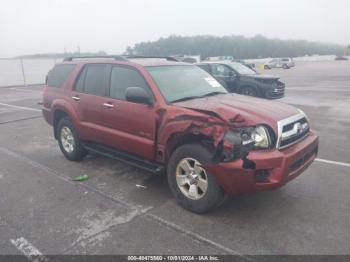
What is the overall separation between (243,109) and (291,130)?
60cm

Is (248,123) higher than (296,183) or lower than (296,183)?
higher

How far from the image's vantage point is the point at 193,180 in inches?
156

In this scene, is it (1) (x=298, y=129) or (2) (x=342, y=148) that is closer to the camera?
(1) (x=298, y=129)

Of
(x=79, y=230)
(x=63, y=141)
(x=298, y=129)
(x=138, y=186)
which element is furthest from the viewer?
(x=63, y=141)

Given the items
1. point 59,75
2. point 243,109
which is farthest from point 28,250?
point 59,75

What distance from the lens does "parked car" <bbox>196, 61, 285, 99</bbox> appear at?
12.7 m

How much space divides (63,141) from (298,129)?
4.14 metres

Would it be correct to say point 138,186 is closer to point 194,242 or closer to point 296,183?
point 194,242

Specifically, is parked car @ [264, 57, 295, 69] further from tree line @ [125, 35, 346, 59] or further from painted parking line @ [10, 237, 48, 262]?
painted parking line @ [10, 237, 48, 262]

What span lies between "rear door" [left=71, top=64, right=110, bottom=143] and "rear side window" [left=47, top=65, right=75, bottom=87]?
450mm

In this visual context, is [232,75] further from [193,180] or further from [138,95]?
[193,180]

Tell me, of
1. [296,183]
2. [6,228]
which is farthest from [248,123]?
[6,228]

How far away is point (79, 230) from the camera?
3.66 meters

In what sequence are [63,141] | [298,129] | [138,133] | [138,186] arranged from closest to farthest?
1. [298,129]
2. [138,133]
3. [138,186]
4. [63,141]
